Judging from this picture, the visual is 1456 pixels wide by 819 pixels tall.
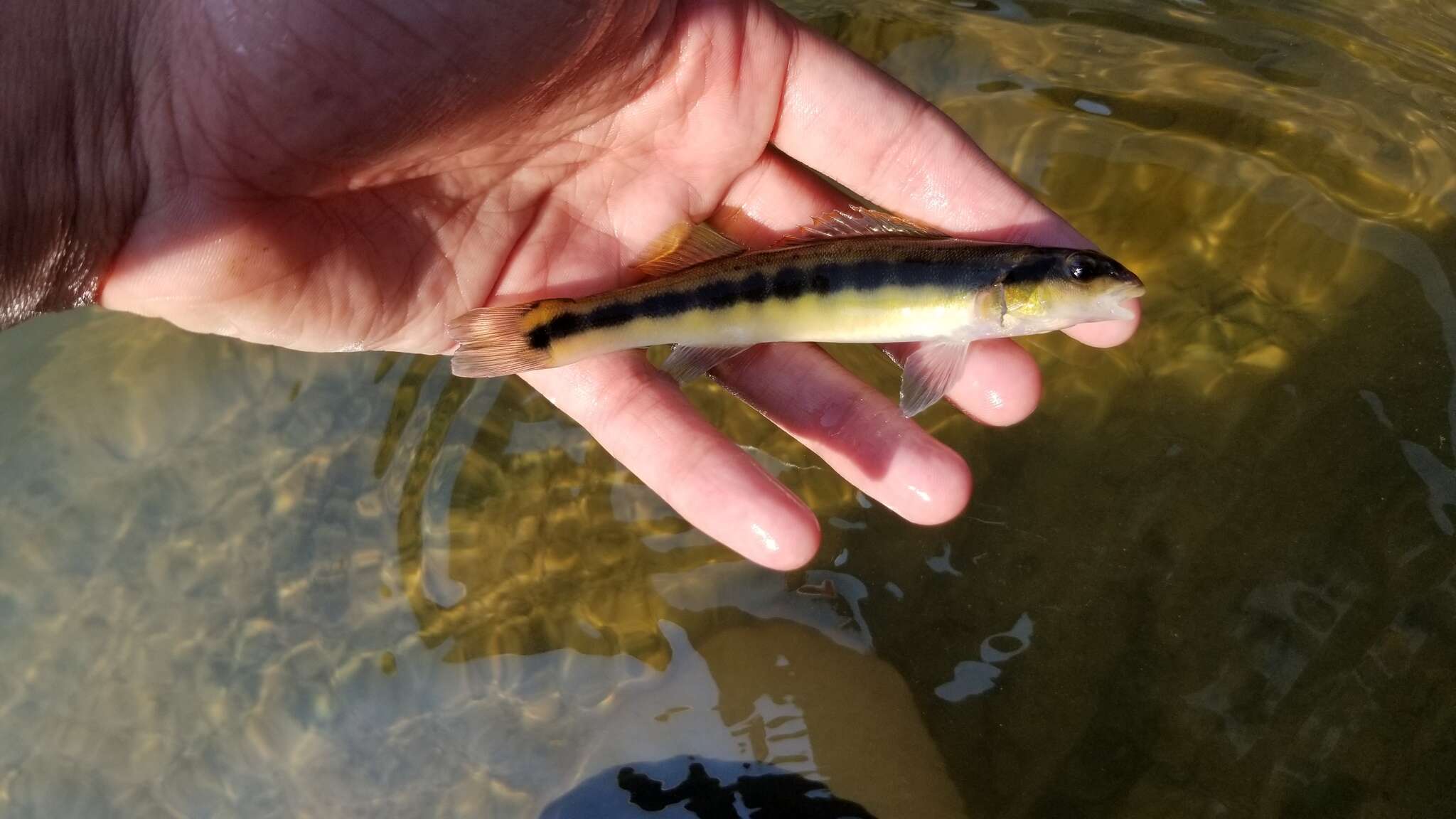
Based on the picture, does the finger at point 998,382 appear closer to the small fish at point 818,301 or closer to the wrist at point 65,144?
the small fish at point 818,301

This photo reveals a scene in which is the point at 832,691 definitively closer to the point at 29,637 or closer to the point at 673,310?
the point at 673,310

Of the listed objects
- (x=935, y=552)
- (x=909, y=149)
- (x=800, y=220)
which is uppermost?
(x=909, y=149)

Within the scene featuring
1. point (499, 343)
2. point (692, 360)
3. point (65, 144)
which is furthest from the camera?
A: point (692, 360)

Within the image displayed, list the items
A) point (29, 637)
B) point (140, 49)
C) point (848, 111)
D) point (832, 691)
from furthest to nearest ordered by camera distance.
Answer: point (29, 637) < point (832, 691) < point (848, 111) < point (140, 49)

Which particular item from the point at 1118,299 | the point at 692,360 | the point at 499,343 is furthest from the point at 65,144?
the point at 1118,299

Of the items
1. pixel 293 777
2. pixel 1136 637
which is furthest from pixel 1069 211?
pixel 293 777

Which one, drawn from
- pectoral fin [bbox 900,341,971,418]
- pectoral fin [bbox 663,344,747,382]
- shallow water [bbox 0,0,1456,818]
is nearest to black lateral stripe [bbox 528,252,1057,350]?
pectoral fin [bbox 663,344,747,382]

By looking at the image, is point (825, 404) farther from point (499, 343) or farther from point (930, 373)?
point (499, 343)
